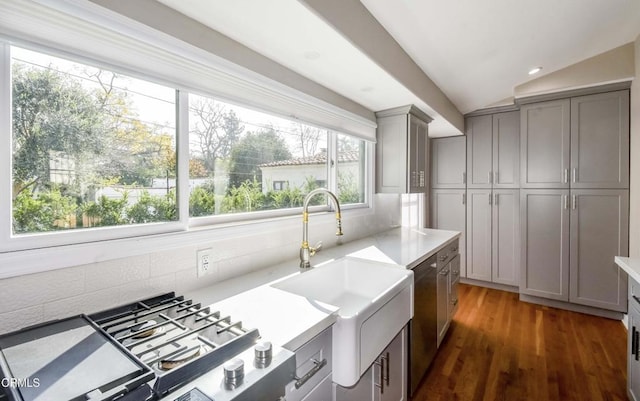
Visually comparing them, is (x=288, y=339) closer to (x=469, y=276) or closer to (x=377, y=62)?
(x=377, y=62)

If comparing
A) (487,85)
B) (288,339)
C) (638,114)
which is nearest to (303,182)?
(288,339)

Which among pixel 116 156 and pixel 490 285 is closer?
pixel 116 156

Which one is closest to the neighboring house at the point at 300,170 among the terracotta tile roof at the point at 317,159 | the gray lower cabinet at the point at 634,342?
the terracotta tile roof at the point at 317,159

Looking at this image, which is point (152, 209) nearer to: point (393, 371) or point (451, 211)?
point (393, 371)

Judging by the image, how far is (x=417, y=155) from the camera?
2.81 metres

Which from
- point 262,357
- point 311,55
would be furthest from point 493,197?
point 262,357

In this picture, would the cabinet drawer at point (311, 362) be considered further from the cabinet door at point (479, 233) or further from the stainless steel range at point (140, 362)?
the cabinet door at point (479, 233)

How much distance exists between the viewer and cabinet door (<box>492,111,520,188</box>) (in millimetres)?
3504

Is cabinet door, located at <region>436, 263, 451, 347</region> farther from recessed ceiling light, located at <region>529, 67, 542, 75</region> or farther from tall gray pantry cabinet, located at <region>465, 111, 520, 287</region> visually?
recessed ceiling light, located at <region>529, 67, 542, 75</region>

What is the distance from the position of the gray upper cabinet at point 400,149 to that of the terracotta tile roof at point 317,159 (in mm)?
282

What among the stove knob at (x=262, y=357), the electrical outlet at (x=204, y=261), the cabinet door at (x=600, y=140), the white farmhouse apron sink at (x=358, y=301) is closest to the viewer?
the stove knob at (x=262, y=357)

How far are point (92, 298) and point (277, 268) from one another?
85 centimetres

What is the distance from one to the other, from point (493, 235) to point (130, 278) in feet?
12.8

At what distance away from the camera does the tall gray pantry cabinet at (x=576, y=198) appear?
284 cm
